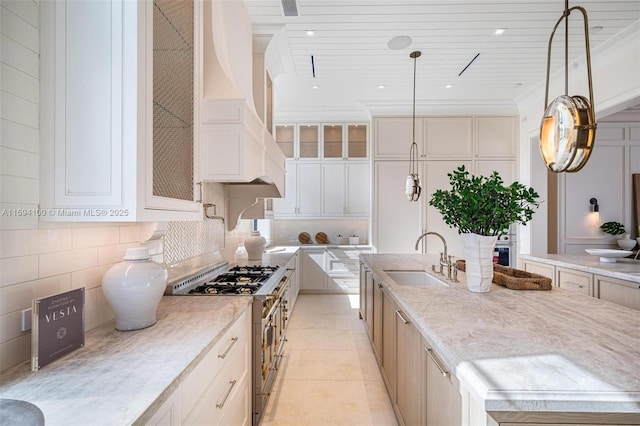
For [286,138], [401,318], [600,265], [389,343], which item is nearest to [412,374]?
[401,318]

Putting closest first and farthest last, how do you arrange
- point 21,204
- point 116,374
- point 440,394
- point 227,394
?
point 116,374, point 21,204, point 440,394, point 227,394

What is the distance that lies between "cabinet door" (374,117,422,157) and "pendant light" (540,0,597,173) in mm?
3674

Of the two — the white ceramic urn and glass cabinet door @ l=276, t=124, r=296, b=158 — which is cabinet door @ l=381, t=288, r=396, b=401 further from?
glass cabinet door @ l=276, t=124, r=296, b=158

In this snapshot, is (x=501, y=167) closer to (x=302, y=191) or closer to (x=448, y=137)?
(x=448, y=137)

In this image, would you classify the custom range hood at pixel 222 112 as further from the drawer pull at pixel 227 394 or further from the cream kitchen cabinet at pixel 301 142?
the cream kitchen cabinet at pixel 301 142

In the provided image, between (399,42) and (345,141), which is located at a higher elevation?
(399,42)

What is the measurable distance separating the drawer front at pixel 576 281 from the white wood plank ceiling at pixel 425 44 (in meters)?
2.21

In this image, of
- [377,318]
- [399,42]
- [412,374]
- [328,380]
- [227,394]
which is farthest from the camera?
[399,42]

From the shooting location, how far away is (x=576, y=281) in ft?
9.30

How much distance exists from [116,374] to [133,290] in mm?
386

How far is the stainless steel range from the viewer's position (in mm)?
1919

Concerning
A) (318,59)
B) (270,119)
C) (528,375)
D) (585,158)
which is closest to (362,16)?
(318,59)

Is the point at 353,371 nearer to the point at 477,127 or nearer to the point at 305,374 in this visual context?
the point at 305,374

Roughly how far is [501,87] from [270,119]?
3.16 meters
